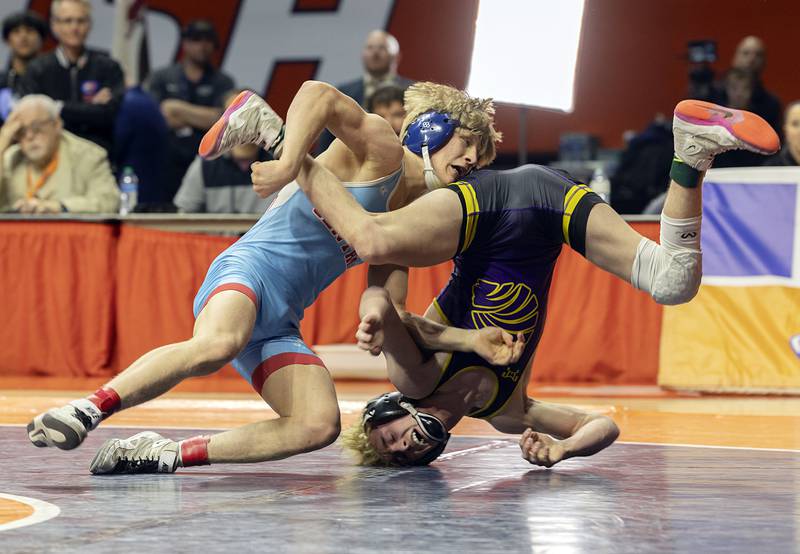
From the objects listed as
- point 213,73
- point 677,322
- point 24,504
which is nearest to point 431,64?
point 213,73

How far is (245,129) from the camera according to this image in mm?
4012

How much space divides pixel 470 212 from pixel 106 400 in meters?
1.24

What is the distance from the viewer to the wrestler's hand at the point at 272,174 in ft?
12.8

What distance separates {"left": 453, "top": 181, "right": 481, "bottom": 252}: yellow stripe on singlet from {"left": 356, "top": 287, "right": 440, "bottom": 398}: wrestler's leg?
312 mm

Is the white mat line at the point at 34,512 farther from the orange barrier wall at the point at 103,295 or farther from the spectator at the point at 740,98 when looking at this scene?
the spectator at the point at 740,98

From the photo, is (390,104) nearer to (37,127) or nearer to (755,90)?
(37,127)

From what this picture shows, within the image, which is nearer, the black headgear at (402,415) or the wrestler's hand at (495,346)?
the wrestler's hand at (495,346)

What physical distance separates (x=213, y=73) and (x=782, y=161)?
4.04m

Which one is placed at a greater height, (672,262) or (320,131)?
(320,131)

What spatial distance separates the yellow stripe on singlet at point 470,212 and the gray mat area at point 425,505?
2.47 feet

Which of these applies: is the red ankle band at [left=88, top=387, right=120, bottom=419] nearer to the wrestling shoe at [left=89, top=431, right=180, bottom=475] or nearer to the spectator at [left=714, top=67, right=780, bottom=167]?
the wrestling shoe at [left=89, top=431, right=180, bottom=475]

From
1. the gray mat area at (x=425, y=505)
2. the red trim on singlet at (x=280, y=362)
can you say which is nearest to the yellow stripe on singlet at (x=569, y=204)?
the gray mat area at (x=425, y=505)

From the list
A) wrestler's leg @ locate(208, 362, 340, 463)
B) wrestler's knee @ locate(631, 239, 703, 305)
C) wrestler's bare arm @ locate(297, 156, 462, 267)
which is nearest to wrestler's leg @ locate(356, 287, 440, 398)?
wrestler's bare arm @ locate(297, 156, 462, 267)

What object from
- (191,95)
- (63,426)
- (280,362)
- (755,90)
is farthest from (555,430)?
(191,95)
